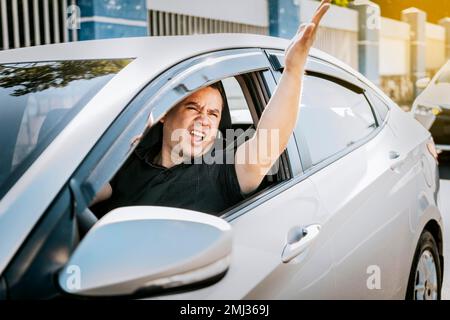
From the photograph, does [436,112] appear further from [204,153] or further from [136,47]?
[136,47]

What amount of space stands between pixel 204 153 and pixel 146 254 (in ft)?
3.15

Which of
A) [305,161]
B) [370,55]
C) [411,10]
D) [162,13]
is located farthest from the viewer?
[411,10]

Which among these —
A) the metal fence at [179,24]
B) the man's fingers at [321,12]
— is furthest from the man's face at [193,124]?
the metal fence at [179,24]

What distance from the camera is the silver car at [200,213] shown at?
4.12 feet

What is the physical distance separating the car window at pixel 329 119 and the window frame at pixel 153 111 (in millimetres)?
179

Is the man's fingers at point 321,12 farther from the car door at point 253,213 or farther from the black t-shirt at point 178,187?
the black t-shirt at point 178,187

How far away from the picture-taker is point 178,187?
78.6 inches

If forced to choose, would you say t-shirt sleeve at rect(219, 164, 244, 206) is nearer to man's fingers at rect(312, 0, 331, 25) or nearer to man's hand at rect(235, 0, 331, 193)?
man's hand at rect(235, 0, 331, 193)

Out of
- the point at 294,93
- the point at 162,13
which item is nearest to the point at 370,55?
the point at 162,13

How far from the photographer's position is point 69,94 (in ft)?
5.67

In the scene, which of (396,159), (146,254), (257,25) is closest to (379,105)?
(396,159)

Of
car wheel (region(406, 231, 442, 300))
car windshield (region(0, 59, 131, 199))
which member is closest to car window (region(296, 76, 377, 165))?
car wheel (region(406, 231, 442, 300))

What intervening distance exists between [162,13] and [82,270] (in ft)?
31.6
